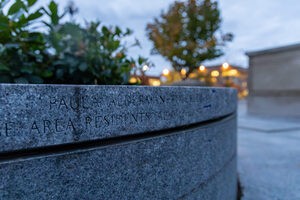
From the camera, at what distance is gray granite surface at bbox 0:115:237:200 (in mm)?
985

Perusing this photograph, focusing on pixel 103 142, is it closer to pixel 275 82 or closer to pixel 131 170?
pixel 131 170

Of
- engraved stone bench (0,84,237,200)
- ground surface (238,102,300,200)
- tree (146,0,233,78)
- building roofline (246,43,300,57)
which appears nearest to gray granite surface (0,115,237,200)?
engraved stone bench (0,84,237,200)

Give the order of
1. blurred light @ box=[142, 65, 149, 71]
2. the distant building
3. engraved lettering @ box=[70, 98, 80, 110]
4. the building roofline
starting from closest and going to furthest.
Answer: engraved lettering @ box=[70, 98, 80, 110] < blurred light @ box=[142, 65, 149, 71] < the building roofline < the distant building

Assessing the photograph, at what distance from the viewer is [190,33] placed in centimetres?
988

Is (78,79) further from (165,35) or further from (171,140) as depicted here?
(165,35)

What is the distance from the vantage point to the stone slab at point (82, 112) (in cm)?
93

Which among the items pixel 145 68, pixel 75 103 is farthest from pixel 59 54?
pixel 75 103

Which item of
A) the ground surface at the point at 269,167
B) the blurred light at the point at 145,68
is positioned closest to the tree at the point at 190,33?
the ground surface at the point at 269,167

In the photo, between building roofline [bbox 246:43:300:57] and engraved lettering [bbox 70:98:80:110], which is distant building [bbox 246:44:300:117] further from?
engraved lettering [bbox 70:98:80:110]

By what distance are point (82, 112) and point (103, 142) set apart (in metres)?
0.24

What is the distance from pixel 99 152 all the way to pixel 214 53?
10130 millimetres

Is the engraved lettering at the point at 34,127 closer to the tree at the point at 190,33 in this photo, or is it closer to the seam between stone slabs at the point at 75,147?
the seam between stone slabs at the point at 75,147

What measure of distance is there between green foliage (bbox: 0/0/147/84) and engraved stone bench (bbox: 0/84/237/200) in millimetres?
790

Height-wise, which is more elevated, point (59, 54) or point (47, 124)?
point (59, 54)
